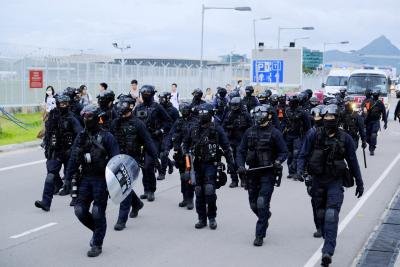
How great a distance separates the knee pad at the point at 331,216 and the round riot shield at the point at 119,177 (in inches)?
87.7

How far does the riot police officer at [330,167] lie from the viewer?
732cm

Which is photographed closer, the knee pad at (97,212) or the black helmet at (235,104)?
the knee pad at (97,212)

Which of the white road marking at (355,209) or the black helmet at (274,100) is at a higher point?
the black helmet at (274,100)

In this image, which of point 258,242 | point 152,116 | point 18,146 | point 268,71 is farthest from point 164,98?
point 268,71

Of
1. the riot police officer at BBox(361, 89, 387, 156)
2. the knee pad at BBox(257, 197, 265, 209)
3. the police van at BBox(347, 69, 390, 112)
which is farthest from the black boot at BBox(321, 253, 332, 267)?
the police van at BBox(347, 69, 390, 112)

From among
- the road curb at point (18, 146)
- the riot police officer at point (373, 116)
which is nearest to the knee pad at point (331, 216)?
the riot police officer at point (373, 116)

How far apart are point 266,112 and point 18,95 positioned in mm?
21798

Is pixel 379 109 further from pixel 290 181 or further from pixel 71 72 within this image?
pixel 71 72

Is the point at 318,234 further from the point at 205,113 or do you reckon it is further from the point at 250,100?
the point at 250,100

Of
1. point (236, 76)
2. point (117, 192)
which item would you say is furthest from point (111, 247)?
point (236, 76)

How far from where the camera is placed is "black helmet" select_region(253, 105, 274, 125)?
8.34m

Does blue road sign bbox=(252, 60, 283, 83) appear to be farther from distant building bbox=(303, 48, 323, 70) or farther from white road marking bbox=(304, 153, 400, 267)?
distant building bbox=(303, 48, 323, 70)

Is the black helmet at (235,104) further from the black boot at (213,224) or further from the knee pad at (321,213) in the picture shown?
the knee pad at (321,213)

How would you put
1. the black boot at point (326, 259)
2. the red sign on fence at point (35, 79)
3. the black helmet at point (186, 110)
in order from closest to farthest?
the black boot at point (326, 259), the black helmet at point (186, 110), the red sign on fence at point (35, 79)
